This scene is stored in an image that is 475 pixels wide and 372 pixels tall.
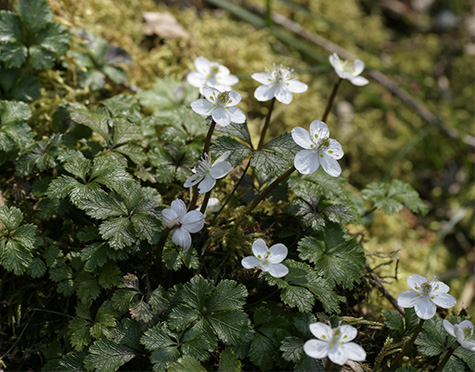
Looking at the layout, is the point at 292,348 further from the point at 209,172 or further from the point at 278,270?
the point at 209,172

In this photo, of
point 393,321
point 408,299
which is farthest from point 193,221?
point 393,321

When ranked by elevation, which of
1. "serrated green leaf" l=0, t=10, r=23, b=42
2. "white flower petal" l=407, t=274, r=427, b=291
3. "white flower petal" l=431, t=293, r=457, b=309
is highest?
"serrated green leaf" l=0, t=10, r=23, b=42

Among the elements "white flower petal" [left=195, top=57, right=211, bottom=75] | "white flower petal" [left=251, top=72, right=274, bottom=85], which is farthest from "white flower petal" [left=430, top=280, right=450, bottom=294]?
"white flower petal" [left=195, top=57, right=211, bottom=75]

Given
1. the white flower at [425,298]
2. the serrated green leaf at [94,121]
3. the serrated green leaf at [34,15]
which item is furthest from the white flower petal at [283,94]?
the serrated green leaf at [34,15]

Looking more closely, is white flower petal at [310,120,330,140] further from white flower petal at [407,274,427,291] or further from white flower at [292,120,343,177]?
white flower petal at [407,274,427,291]

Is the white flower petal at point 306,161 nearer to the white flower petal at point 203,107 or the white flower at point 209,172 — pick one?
the white flower at point 209,172

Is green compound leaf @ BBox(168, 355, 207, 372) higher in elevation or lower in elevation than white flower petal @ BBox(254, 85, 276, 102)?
lower
